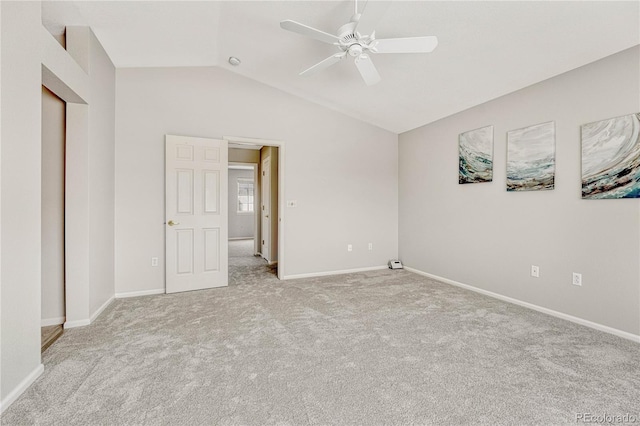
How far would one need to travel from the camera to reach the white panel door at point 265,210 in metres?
5.77

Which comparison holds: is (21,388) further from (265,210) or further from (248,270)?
(265,210)

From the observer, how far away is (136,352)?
86.7 inches

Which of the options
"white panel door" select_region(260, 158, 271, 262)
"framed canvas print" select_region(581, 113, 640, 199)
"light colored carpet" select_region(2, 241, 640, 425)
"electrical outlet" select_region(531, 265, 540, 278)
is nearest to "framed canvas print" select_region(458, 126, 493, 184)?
"framed canvas print" select_region(581, 113, 640, 199)

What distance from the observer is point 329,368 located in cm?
199

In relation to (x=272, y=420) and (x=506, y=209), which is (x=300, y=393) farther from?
(x=506, y=209)

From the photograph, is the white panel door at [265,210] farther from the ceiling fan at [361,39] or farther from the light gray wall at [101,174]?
the ceiling fan at [361,39]

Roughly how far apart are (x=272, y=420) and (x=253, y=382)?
0.37 m

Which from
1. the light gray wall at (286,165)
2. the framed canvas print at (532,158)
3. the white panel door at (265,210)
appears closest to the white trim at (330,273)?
the light gray wall at (286,165)

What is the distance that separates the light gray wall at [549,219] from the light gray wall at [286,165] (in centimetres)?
95

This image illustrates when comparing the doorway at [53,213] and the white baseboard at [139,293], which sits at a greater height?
the doorway at [53,213]

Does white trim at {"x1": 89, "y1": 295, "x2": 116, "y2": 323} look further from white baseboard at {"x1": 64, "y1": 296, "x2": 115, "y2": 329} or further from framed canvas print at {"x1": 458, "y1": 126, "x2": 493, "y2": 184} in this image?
framed canvas print at {"x1": 458, "y1": 126, "x2": 493, "y2": 184}

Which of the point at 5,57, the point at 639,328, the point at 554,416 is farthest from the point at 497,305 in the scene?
the point at 5,57

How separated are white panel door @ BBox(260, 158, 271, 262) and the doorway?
130 inches

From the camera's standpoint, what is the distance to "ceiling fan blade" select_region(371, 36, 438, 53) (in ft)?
7.30
